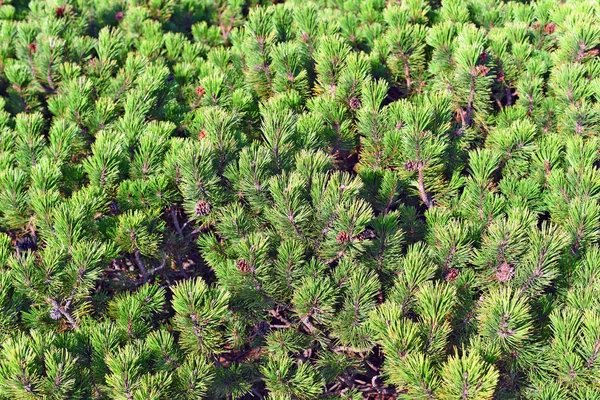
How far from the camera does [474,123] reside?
348 centimetres

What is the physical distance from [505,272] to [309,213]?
80 centimetres

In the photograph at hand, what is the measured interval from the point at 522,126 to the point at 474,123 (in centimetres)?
40

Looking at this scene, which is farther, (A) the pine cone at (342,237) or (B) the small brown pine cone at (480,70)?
(B) the small brown pine cone at (480,70)

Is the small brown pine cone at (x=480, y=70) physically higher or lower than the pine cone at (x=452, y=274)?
higher

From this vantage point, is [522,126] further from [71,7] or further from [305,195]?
[71,7]

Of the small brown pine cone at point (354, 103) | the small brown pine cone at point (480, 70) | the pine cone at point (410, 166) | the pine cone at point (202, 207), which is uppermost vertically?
the small brown pine cone at point (480, 70)

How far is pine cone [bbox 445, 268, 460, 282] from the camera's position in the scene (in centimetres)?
280

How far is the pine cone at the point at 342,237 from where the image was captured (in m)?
2.70

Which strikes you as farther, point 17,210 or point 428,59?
point 428,59

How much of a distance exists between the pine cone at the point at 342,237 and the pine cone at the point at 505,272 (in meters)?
0.60

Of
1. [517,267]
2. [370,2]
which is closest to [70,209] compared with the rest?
[517,267]

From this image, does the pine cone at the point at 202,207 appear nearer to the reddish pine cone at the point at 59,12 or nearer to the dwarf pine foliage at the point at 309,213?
the dwarf pine foliage at the point at 309,213

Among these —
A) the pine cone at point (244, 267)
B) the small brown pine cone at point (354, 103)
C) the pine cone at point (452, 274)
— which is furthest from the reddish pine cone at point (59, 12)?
the pine cone at point (452, 274)

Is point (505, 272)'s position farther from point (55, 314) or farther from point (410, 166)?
point (55, 314)
